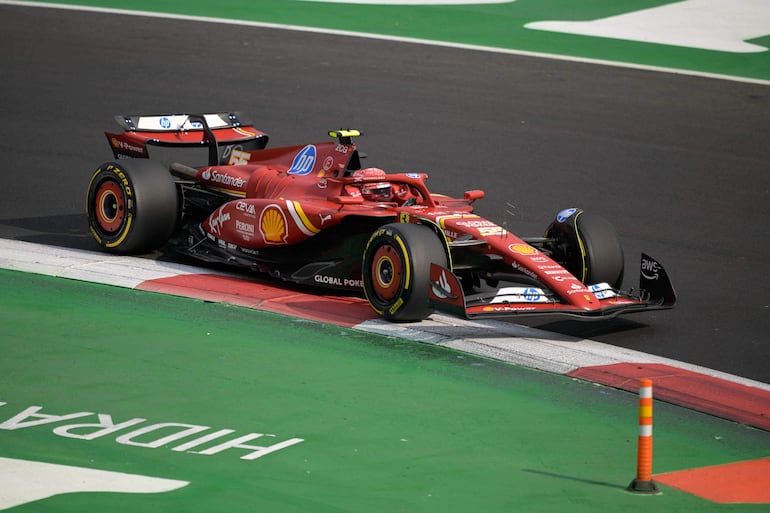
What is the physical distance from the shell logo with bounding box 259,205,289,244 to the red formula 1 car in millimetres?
12

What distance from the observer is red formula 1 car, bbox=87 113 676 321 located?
10336 mm

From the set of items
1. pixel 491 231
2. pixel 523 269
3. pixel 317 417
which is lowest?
pixel 317 417

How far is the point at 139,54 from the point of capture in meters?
21.5

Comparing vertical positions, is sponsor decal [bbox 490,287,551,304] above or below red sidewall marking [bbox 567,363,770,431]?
above

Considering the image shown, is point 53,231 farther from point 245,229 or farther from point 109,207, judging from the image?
point 245,229

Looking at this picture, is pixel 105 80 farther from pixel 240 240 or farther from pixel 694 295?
pixel 694 295

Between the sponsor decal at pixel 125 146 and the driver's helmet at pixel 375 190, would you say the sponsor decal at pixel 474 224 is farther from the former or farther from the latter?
the sponsor decal at pixel 125 146

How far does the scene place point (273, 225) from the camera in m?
11.6

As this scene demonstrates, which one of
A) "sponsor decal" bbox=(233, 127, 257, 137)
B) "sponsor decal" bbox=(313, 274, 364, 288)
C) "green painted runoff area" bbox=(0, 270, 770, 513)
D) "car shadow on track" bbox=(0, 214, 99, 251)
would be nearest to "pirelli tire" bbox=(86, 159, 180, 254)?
"car shadow on track" bbox=(0, 214, 99, 251)

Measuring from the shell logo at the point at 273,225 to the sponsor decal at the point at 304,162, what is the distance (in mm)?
559

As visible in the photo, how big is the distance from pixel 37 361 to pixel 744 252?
698cm

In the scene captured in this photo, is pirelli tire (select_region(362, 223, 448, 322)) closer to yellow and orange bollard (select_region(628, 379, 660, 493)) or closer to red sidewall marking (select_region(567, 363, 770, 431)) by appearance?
red sidewall marking (select_region(567, 363, 770, 431))

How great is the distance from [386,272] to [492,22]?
1458 centimetres

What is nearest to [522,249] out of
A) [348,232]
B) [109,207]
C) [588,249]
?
[588,249]
